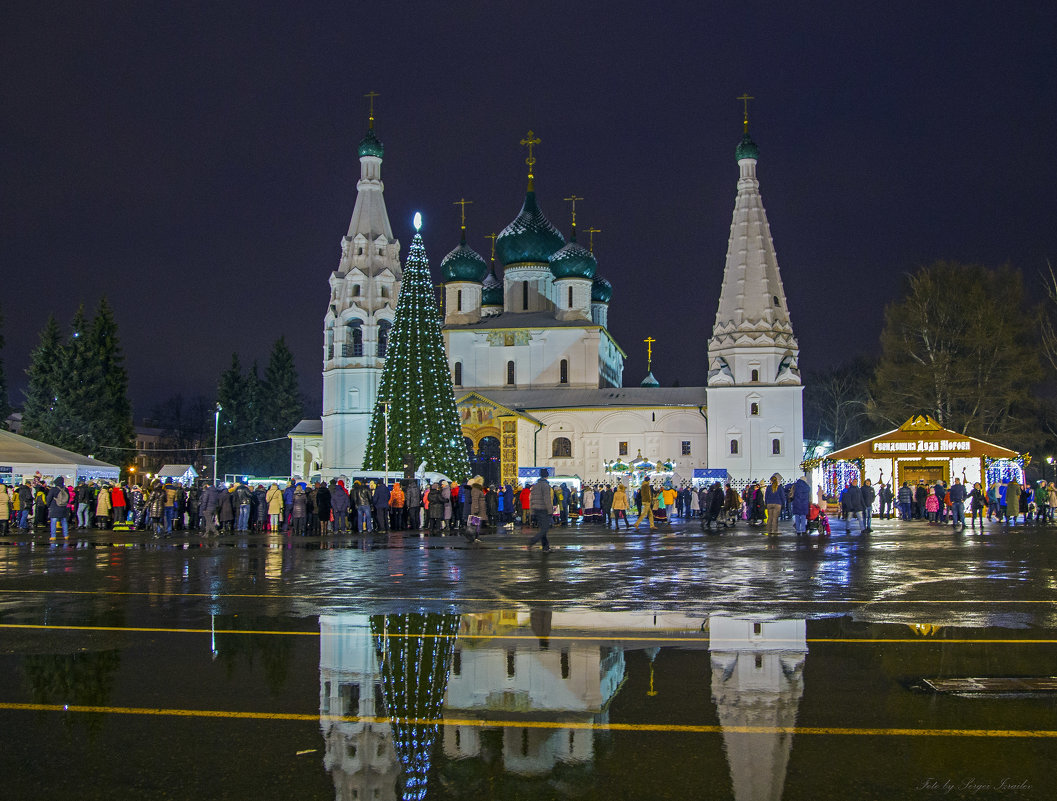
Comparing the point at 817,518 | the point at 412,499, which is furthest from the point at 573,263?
the point at 817,518

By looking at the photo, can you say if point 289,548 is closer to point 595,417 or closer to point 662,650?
point 662,650

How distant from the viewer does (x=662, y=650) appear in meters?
8.23

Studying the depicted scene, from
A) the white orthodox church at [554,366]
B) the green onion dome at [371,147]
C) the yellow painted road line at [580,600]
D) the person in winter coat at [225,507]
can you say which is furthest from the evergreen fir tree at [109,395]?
the yellow painted road line at [580,600]

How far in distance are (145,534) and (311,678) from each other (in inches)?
876

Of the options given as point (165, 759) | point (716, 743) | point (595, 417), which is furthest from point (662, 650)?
point (595, 417)

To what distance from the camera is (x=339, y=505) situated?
2655cm

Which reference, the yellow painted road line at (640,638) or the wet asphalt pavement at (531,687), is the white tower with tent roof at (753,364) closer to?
the wet asphalt pavement at (531,687)

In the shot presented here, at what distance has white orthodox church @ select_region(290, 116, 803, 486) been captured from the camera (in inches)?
2247

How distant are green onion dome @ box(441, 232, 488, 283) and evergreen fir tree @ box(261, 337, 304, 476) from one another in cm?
→ 2010

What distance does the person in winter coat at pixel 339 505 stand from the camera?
2638 cm

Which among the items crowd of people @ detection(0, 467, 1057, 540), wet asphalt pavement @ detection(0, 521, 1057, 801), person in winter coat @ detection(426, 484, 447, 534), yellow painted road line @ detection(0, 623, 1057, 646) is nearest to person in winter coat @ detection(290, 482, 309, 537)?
crowd of people @ detection(0, 467, 1057, 540)

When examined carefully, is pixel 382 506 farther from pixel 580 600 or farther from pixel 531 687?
pixel 531 687

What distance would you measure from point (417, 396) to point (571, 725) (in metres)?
35.1

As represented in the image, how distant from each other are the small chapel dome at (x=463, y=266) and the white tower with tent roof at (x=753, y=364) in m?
18.2
